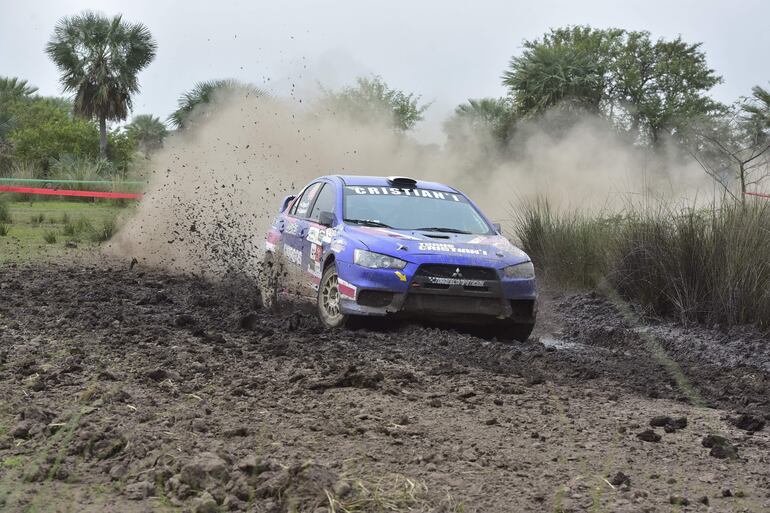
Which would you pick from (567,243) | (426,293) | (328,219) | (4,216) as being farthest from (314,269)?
(4,216)

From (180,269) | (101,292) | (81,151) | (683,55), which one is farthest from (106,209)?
(683,55)

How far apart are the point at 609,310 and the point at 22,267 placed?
797 centimetres

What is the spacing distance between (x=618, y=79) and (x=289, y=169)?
108 feet

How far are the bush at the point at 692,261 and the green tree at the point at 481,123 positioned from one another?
110ft

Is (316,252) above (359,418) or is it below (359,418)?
above

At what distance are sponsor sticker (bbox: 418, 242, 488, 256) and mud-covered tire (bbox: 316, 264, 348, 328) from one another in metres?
0.86

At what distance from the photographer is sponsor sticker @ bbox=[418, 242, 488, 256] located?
8992mm

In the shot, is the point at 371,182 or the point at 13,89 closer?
the point at 371,182

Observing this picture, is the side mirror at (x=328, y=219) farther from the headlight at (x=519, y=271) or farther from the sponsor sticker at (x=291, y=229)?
the headlight at (x=519, y=271)

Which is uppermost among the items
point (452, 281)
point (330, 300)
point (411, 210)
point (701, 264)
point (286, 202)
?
point (286, 202)

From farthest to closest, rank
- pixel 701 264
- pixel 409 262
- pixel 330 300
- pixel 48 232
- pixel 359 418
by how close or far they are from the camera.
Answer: pixel 48 232
pixel 701 264
pixel 330 300
pixel 409 262
pixel 359 418

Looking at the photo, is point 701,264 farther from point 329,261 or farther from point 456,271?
point 329,261

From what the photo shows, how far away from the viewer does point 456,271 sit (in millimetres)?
8922

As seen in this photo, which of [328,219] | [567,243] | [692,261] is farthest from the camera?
[567,243]
